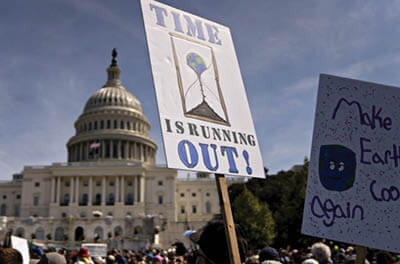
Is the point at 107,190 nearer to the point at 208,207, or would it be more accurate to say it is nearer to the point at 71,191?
the point at 71,191

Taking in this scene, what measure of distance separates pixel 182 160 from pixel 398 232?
1.80 m

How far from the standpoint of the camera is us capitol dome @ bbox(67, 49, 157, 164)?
8469 centimetres

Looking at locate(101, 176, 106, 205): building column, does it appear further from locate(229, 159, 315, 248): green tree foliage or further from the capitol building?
locate(229, 159, 315, 248): green tree foliage

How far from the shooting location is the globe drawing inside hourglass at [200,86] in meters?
4.02

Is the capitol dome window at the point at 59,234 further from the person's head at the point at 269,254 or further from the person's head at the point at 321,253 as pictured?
the person's head at the point at 269,254

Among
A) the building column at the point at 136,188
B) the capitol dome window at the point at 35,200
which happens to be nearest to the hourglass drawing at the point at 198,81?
the building column at the point at 136,188

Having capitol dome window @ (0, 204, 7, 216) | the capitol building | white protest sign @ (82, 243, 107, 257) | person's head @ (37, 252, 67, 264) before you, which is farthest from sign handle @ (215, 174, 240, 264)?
capitol dome window @ (0, 204, 7, 216)

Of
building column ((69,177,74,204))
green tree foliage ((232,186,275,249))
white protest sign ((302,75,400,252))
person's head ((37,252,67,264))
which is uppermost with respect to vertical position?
building column ((69,177,74,204))

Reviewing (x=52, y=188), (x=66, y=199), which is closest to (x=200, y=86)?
(x=52, y=188)

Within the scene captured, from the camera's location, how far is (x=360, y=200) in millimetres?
3516

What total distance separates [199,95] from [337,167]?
141 centimetres

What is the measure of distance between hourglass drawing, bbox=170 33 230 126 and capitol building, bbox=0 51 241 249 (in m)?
54.4

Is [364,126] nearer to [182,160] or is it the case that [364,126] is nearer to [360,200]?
[360,200]

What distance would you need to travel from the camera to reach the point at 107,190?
77.6 m
